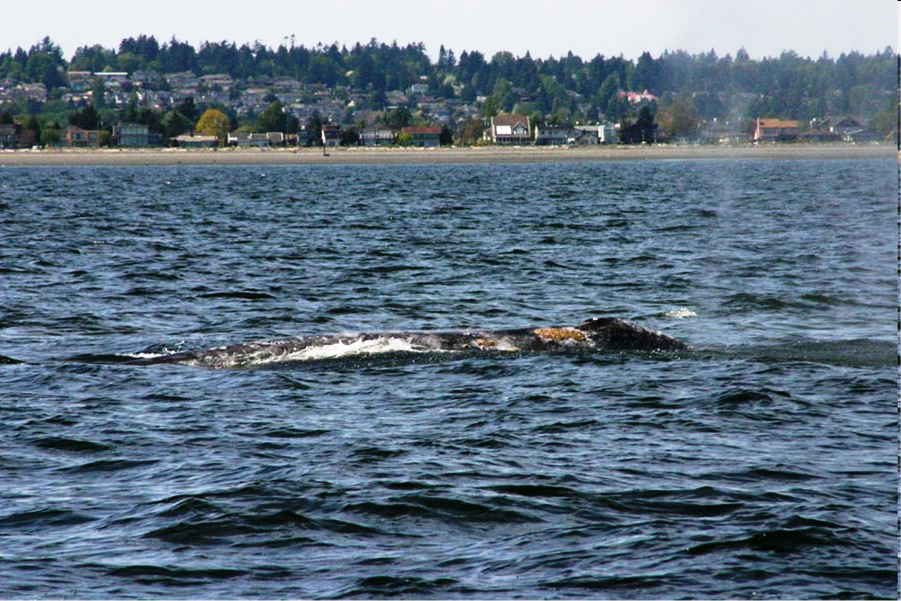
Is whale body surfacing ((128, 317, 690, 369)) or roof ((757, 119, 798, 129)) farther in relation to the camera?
roof ((757, 119, 798, 129))

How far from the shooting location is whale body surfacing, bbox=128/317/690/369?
63.4 feet

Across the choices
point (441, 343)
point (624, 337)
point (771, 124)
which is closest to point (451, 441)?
point (441, 343)

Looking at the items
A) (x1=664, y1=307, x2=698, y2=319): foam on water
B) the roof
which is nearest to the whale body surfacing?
(x1=664, y1=307, x2=698, y2=319): foam on water

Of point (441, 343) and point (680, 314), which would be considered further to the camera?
point (680, 314)

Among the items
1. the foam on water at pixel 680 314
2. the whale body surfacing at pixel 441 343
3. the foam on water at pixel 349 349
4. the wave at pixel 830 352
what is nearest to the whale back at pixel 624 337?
the whale body surfacing at pixel 441 343

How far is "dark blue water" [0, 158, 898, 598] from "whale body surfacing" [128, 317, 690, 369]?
42 cm

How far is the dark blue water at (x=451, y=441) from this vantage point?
1016 centimetres

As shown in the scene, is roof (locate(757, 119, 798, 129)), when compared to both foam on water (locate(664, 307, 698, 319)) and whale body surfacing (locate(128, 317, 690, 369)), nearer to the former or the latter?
foam on water (locate(664, 307, 698, 319))

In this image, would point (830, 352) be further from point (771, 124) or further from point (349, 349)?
point (771, 124)

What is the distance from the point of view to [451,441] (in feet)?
46.5

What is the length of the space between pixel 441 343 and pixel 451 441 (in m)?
5.54

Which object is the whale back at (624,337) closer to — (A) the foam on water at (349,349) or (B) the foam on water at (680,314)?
(A) the foam on water at (349,349)

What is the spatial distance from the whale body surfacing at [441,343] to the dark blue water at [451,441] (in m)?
0.42

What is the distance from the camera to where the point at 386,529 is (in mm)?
11102
